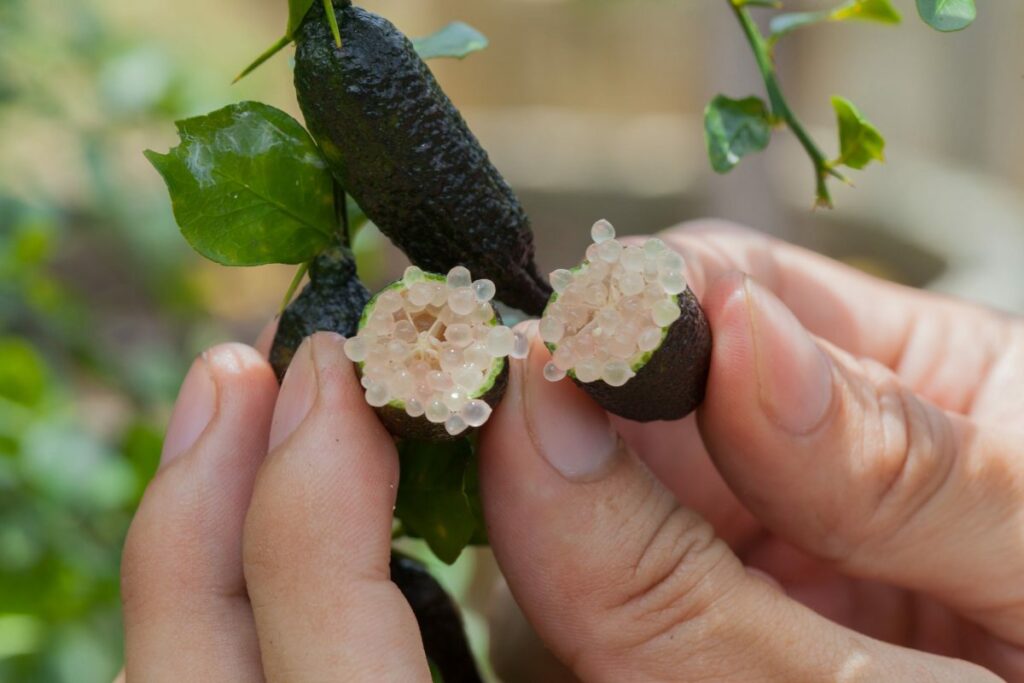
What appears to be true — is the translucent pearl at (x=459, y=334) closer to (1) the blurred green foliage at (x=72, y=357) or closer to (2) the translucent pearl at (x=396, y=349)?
(2) the translucent pearl at (x=396, y=349)

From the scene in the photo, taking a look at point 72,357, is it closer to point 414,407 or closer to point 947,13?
point 414,407

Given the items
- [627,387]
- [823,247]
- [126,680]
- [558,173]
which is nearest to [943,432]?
[627,387]

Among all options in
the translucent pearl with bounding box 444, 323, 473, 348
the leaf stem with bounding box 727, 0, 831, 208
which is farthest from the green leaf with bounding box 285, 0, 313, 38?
the leaf stem with bounding box 727, 0, 831, 208

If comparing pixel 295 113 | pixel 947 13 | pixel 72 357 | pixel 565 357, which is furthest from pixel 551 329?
pixel 295 113

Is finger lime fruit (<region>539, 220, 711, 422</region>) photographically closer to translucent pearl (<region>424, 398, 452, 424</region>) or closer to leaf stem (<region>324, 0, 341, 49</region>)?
translucent pearl (<region>424, 398, 452, 424</region>)

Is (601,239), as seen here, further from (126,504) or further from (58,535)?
(58,535)

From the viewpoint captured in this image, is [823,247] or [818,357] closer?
[818,357]
